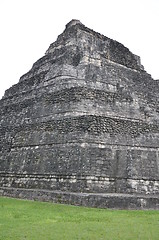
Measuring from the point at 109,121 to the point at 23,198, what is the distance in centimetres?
483

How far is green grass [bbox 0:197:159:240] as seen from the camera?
509cm

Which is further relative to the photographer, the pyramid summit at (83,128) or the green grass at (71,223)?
the pyramid summit at (83,128)

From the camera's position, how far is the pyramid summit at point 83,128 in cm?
1019

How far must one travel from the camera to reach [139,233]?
5.41m

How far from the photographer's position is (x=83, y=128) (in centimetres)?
1149

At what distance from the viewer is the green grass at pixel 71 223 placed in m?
5.09

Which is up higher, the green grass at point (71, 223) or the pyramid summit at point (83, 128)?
the pyramid summit at point (83, 128)

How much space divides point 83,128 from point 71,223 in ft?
18.7

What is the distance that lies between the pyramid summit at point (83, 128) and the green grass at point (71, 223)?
1.21 meters

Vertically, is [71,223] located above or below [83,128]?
below

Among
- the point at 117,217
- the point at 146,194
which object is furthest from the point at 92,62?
the point at 117,217

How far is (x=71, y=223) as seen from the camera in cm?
619

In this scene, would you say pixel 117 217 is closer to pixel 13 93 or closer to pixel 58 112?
pixel 58 112

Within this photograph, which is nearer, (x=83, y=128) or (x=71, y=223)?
(x=71, y=223)
